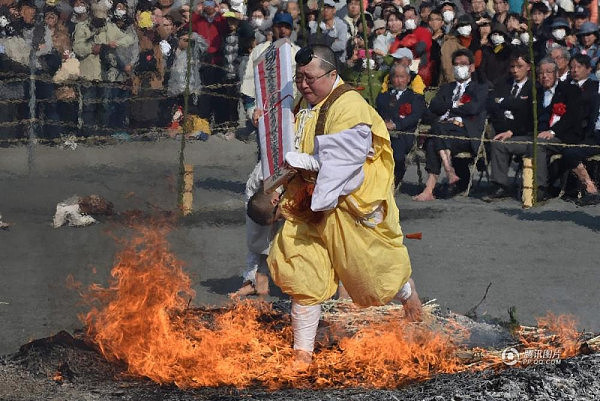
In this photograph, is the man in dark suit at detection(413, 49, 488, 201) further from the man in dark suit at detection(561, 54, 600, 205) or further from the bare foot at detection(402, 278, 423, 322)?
the bare foot at detection(402, 278, 423, 322)

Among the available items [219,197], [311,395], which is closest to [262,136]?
[311,395]

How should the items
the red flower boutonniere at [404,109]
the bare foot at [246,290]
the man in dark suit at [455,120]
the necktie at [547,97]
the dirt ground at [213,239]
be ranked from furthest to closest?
the red flower boutonniere at [404,109]
the man in dark suit at [455,120]
the necktie at [547,97]
the bare foot at [246,290]
the dirt ground at [213,239]

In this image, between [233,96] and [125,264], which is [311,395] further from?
[233,96]

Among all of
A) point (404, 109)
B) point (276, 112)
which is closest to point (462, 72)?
point (404, 109)

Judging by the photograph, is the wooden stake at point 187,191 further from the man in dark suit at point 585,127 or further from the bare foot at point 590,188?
the bare foot at point 590,188

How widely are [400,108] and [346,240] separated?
636 centimetres

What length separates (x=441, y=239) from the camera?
10.6 metres

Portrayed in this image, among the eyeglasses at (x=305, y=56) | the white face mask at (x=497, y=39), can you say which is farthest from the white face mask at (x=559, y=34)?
the eyeglasses at (x=305, y=56)

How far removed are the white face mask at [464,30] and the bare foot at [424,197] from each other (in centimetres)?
229

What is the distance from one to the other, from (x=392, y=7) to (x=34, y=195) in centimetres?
514

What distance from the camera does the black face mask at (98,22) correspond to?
1368cm

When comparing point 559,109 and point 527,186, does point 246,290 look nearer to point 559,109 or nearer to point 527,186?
point 527,186

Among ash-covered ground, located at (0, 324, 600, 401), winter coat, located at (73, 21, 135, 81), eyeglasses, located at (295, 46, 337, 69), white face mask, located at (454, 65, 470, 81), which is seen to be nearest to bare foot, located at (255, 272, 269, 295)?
ash-covered ground, located at (0, 324, 600, 401)

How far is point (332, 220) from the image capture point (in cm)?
660
